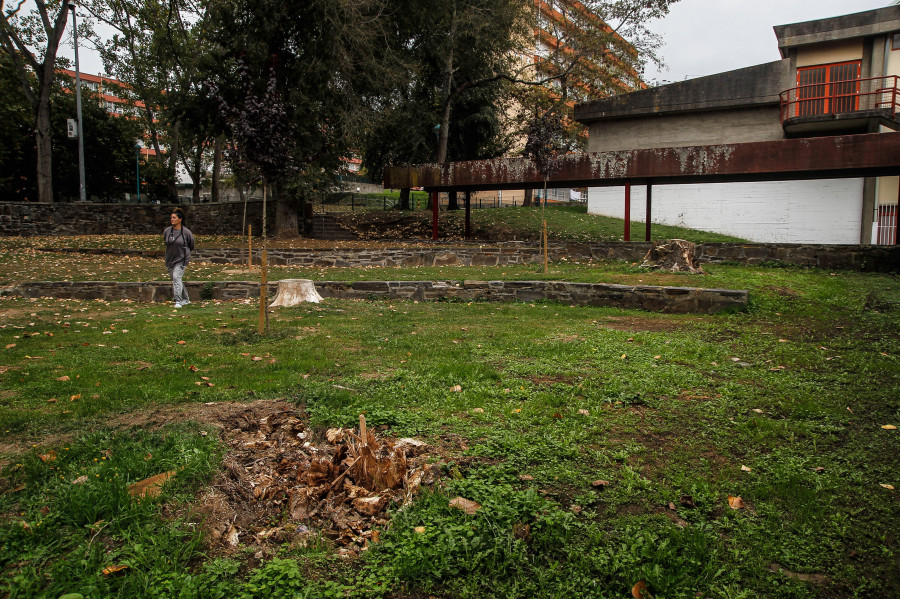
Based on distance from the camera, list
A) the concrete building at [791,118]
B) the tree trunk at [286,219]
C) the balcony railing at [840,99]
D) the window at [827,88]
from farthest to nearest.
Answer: the tree trunk at [286,219] → the window at [827,88] → the concrete building at [791,118] → the balcony railing at [840,99]

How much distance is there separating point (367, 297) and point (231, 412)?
6.87 metres

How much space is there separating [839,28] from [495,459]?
946 inches

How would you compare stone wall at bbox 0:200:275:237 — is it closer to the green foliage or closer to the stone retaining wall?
the stone retaining wall

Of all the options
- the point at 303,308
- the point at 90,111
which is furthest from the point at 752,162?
the point at 90,111

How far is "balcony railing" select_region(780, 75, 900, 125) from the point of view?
19.3m

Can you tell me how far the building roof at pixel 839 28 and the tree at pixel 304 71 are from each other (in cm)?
1473

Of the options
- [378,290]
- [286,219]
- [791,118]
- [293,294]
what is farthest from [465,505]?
[791,118]

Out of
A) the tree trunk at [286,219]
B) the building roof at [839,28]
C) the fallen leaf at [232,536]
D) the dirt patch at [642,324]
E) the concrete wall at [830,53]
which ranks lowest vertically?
the fallen leaf at [232,536]

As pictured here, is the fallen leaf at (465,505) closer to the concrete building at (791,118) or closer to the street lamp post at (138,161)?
the concrete building at (791,118)

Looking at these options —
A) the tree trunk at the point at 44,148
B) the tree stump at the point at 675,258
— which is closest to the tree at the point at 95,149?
the tree trunk at the point at 44,148

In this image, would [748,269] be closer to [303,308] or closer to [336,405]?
[303,308]

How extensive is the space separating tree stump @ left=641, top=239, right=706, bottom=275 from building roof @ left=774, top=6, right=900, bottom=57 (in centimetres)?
1363

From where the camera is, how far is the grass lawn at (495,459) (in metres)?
2.48

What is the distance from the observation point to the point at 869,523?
9.03 ft
